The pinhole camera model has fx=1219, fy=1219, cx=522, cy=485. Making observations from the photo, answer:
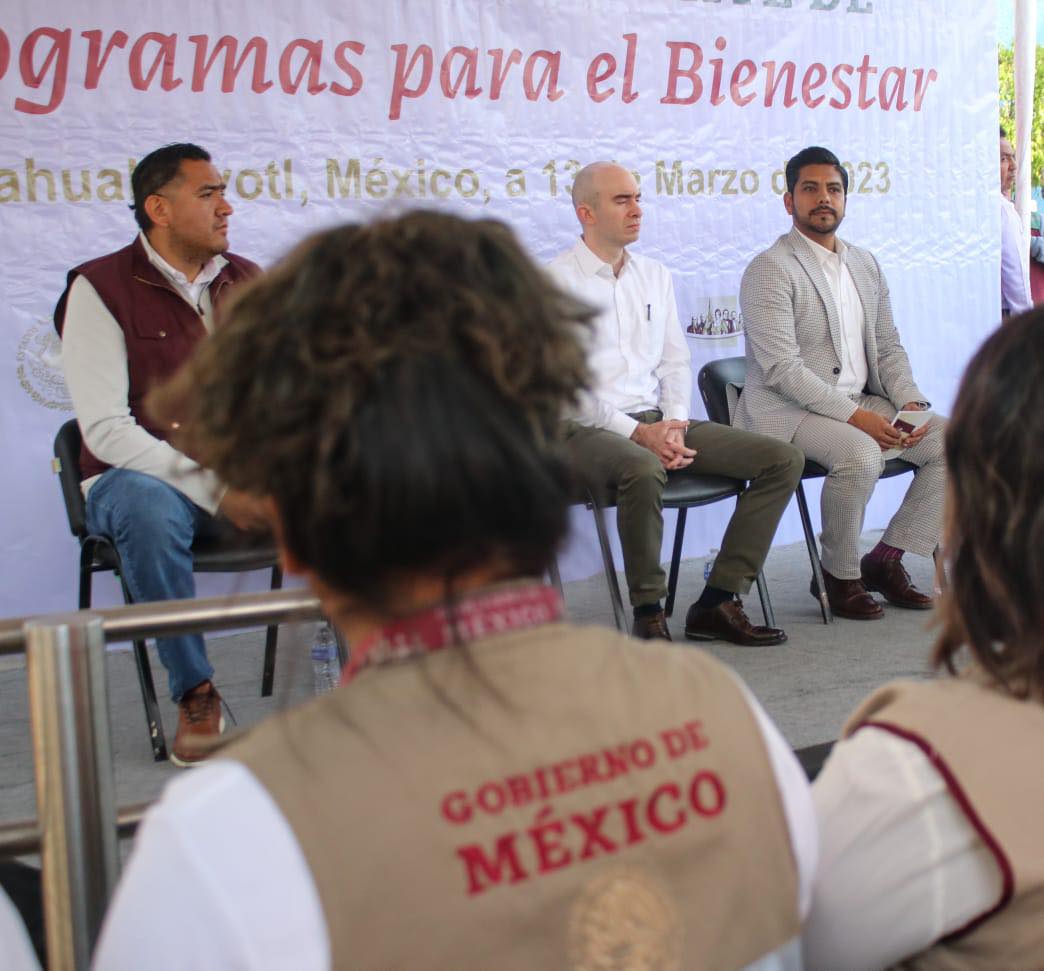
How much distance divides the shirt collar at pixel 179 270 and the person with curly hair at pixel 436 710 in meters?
2.67

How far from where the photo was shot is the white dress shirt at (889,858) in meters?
0.83

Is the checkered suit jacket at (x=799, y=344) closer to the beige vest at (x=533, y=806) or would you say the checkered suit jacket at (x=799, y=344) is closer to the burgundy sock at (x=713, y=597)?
the burgundy sock at (x=713, y=597)

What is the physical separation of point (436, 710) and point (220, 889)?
0.14 metres

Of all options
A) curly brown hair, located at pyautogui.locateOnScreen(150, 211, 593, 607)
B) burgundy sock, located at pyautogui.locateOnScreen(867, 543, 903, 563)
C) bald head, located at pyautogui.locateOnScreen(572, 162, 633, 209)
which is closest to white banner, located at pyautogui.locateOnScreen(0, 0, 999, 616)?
bald head, located at pyautogui.locateOnScreen(572, 162, 633, 209)

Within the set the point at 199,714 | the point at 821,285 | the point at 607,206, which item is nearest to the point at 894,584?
the point at 821,285

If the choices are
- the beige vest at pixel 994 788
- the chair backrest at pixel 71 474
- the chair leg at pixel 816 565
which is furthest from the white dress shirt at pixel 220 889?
the chair leg at pixel 816 565

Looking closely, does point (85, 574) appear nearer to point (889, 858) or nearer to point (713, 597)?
point (713, 597)

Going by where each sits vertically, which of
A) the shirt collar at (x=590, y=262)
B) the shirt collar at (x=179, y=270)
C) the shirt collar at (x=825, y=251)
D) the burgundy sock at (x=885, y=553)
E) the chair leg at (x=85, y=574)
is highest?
the shirt collar at (x=825, y=251)

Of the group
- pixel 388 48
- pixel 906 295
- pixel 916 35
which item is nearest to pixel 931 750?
pixel 388 48

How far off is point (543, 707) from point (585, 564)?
3900mm

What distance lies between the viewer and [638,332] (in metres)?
4.14

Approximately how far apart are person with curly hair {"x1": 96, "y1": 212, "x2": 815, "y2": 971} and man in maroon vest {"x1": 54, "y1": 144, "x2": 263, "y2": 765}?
87.6 inches

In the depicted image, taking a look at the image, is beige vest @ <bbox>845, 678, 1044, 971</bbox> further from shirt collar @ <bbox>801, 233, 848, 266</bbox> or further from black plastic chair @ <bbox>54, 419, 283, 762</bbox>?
shirt collar @ <bbox>801, 233, 848, 266</bbox>

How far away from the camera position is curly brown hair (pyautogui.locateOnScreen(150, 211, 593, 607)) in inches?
24.9
